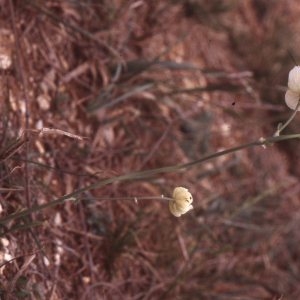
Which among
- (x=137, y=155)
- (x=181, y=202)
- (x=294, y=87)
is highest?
(x=294, y=87)

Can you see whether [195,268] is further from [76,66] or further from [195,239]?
[76,66]

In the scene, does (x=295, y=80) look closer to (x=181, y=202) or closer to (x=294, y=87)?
(x=294, y=87)

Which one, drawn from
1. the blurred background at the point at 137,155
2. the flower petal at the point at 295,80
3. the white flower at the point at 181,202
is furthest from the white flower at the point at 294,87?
the blurred background at the point at 137,155

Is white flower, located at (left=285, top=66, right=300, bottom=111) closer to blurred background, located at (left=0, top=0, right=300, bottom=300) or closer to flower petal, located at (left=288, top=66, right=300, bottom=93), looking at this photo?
flower petal, located at (left=288, top=66, right=300, bottom=93)

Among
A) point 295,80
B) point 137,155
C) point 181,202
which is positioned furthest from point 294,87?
point 137,155

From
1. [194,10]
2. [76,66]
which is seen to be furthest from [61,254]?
[194,10]
